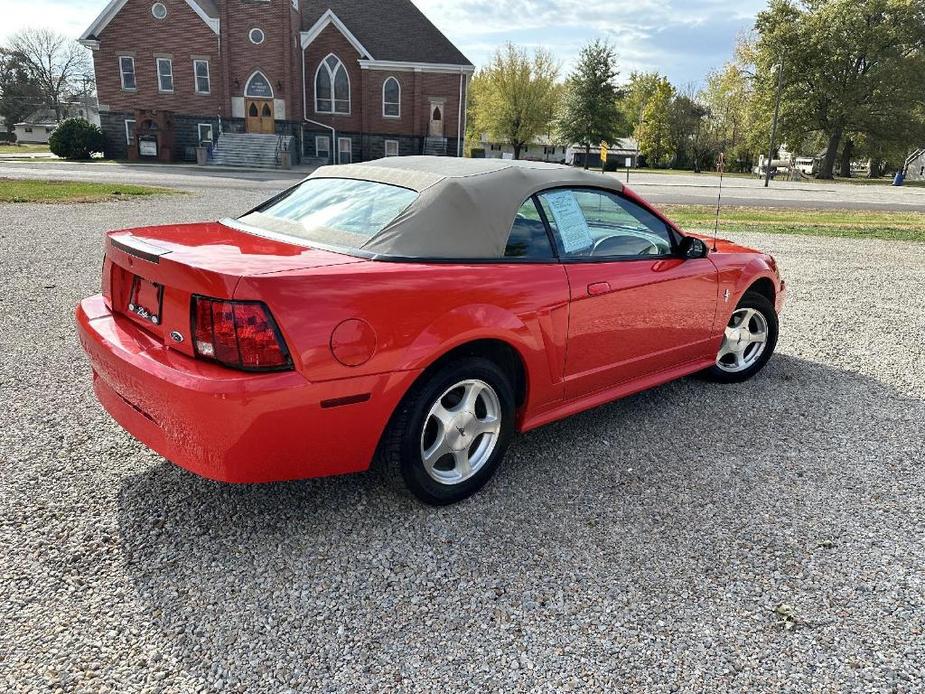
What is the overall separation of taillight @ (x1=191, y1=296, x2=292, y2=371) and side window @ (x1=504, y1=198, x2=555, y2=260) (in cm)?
121

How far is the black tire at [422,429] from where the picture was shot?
279 centimetres

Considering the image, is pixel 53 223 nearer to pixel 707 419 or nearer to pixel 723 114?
pixel 707 419

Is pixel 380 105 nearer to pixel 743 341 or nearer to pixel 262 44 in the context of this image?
pixel 262 44

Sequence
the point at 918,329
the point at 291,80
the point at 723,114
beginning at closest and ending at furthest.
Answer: the point at 918,329 → the point at 291,80 → the point at 723,114

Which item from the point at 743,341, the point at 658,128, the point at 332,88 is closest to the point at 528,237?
the point at 743,341

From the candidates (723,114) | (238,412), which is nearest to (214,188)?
(238,412)

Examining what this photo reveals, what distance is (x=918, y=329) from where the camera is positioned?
21.7ft

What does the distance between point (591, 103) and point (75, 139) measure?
3929 cm

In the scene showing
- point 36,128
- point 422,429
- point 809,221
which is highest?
point 36,128

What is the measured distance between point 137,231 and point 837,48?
59491 mm

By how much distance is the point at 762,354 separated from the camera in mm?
4922

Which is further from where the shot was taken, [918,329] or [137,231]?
[918,329]

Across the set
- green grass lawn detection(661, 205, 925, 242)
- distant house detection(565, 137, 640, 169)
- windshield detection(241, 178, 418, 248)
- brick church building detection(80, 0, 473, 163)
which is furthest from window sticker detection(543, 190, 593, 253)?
distant house detection(565, 137, 640, 169)

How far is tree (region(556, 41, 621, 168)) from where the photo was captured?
56.8m
